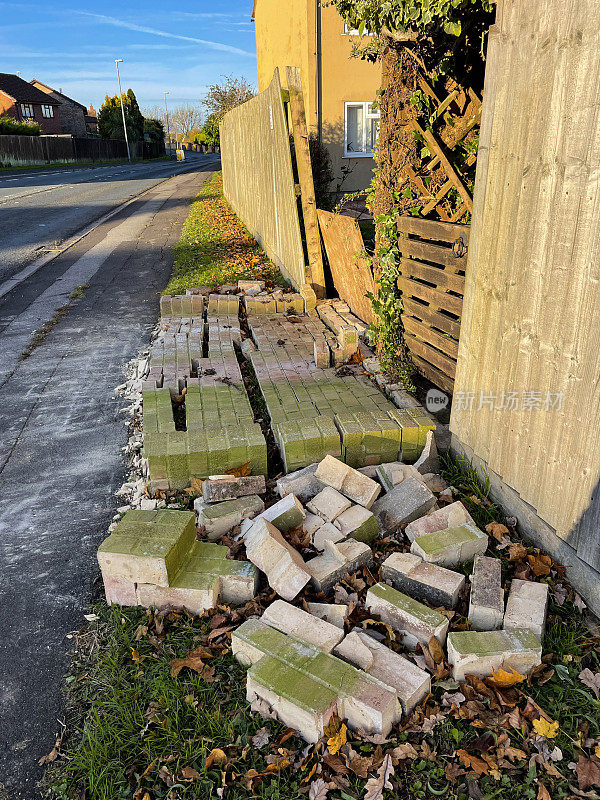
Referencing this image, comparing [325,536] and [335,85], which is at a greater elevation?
[335,85]

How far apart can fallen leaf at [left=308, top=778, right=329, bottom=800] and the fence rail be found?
47123 millimetres

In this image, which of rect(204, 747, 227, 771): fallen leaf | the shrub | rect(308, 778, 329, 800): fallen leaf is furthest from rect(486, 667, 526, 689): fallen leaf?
the shrub

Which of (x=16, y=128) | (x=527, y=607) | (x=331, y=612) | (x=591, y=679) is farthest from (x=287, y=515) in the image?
(x=16, y=128)

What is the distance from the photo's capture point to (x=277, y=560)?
107 inches

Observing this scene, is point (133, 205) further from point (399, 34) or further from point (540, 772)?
point (540, 772)

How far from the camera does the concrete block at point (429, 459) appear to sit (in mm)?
3553

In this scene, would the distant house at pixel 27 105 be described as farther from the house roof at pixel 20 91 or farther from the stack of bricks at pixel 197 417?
the stack of bricks at pixel 197 417

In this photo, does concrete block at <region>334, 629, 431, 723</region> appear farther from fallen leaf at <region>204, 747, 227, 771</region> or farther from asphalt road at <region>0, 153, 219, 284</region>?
asphalt road at <region>0, 153, 219, 284</region>

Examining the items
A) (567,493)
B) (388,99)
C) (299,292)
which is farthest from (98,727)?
(299,292)

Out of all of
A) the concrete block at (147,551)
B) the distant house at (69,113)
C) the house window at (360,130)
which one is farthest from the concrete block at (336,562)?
the distant house at (69,113)

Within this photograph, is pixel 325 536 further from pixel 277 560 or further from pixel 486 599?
pixel 486 599

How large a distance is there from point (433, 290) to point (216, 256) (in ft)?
21.9

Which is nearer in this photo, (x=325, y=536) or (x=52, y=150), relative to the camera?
(x=325, y=536)

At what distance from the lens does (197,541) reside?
2.93 m
